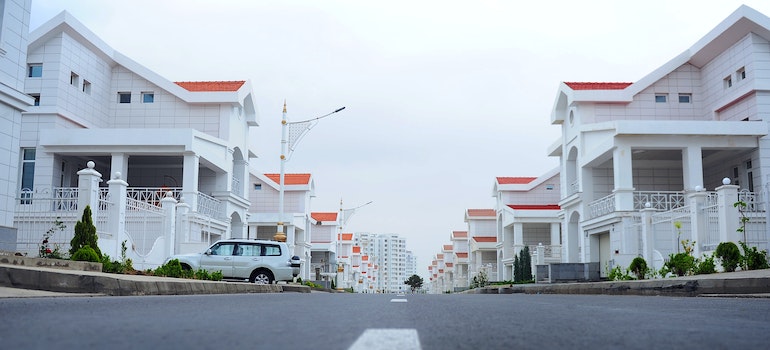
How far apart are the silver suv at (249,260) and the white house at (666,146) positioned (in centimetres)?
1114

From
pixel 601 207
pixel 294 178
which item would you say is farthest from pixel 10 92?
pixel 294 178

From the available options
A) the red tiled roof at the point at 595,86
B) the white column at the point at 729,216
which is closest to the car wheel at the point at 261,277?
the white column at the point at 729,216

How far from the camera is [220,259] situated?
2077 cm

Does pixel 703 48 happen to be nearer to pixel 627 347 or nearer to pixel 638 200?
pixel 638 200

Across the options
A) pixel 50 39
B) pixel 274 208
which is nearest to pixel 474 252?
pixel 274 208

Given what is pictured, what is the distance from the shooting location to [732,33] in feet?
94.3

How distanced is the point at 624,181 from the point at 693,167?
8.10 feet

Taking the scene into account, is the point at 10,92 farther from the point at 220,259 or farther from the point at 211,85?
the point at 211,85

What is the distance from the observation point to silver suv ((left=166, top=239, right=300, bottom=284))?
20.7 m

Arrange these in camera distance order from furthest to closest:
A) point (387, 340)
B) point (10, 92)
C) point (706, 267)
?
point (706, 267), point (10, 92), point (387, 340)

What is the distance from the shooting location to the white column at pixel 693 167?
25.6 meters

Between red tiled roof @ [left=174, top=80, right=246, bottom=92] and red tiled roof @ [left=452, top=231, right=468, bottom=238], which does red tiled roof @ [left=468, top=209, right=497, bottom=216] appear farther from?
red tiled roof @ [left=174, top=80, right=246, bottom=92]

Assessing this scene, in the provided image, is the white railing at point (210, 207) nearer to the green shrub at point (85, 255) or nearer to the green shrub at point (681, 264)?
the green shrub at point (85, 255)

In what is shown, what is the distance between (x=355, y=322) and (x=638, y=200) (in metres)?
25.3
